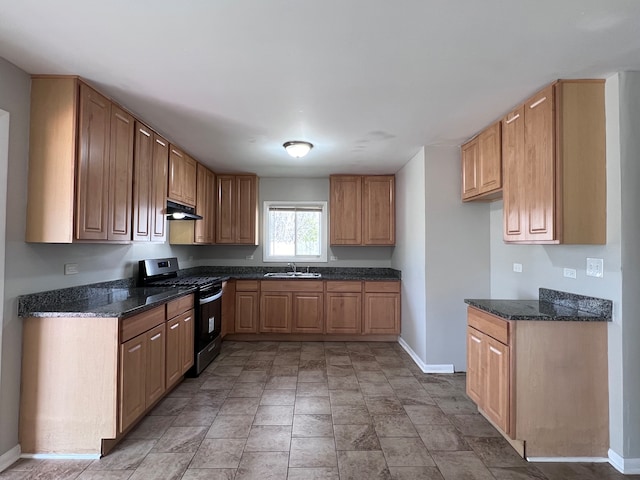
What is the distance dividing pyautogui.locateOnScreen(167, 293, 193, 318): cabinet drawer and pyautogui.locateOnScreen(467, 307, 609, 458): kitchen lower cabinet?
2644 millimetres

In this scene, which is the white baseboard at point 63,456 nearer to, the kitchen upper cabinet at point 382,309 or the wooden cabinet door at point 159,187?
the wooden cabinet door at point 159,187

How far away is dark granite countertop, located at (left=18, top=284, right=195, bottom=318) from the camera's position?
2.13 meters

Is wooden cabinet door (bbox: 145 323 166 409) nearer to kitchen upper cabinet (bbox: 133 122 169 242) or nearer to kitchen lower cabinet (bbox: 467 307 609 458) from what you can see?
kitchen upper cabinet (bbox: 133 122 169 242)

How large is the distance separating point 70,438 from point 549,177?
355cm

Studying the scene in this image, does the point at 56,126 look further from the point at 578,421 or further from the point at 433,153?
the point at 578,421

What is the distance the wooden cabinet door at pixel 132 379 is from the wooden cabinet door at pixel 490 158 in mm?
3107

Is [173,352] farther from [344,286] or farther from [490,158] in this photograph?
[490,158]

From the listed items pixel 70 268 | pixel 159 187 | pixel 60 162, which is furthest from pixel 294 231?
pixel 60 162

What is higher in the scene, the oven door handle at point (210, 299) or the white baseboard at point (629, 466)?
the oven door handle at point (210, 299)

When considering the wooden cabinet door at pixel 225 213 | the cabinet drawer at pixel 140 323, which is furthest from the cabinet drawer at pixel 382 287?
the cabinet drawer at pixel 140 323

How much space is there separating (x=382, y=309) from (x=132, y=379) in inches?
128

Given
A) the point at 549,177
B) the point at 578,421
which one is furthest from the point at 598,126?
the point at 578,421

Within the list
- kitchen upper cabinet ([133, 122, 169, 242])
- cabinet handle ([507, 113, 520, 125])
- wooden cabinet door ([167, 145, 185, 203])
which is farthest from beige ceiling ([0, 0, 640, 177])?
wooden cabinet door ([167, 145, 185, 203])

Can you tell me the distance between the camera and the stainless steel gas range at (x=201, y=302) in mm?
3535
